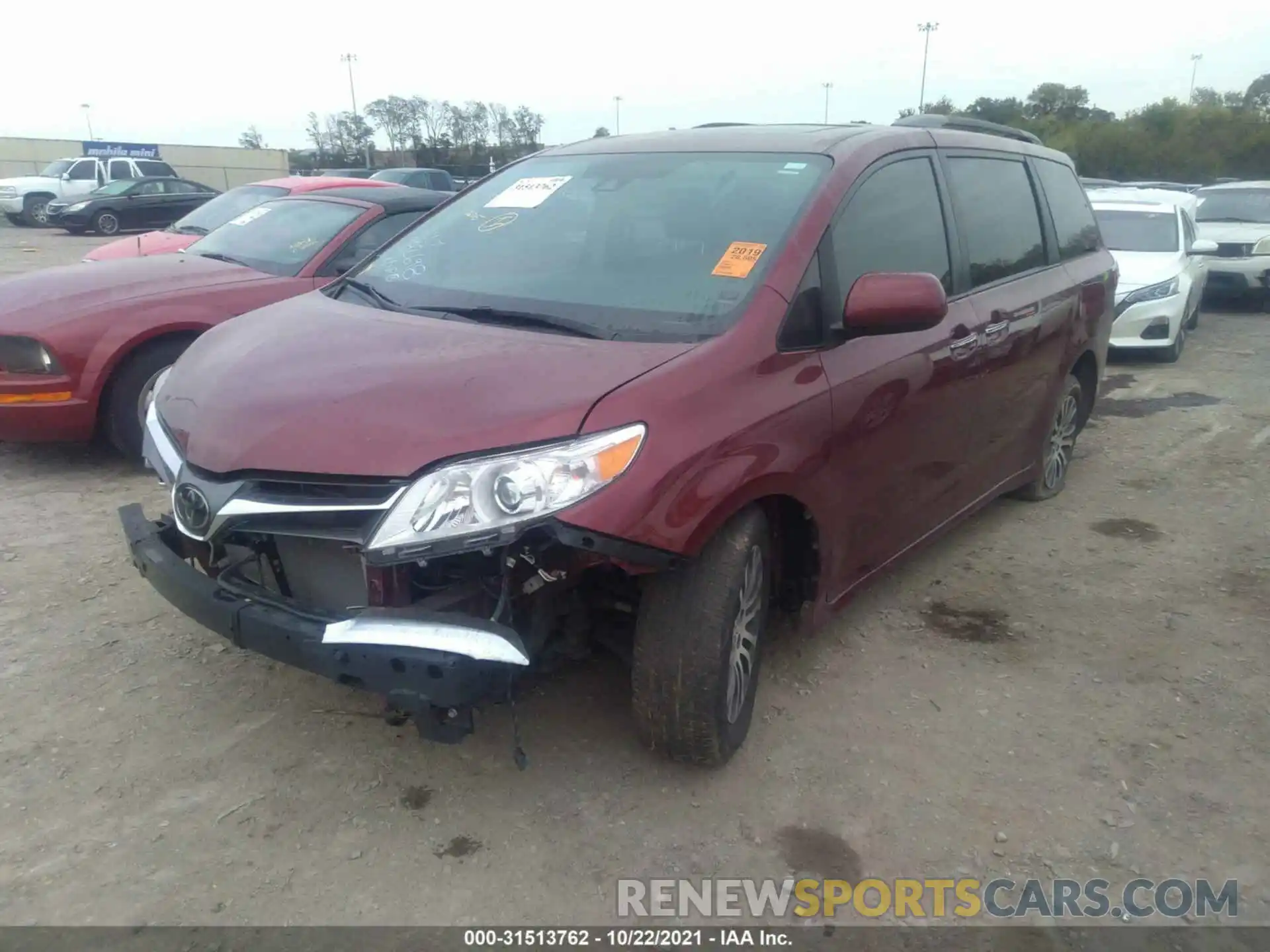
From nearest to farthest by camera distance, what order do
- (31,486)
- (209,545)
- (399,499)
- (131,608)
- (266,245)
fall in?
(399,499) → (209,545) → (131,608) → (31,486) → (266,245)

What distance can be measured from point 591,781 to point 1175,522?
12.2 ft

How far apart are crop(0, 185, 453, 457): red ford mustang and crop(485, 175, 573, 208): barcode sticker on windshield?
162cm

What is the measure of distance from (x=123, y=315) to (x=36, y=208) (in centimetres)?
2497

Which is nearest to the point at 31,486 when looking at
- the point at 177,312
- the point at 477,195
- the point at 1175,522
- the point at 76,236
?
the point at 177,312

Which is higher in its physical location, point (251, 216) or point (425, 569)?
point (251, 216)

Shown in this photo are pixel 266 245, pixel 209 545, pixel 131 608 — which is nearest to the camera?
pixel 209 545

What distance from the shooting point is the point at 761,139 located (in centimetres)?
A: 357

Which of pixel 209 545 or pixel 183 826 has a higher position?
pixel 209 545

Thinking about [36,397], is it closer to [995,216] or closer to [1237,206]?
[995,216]

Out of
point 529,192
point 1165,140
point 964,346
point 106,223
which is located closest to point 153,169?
point 106,223

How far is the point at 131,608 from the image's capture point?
3.82 meters

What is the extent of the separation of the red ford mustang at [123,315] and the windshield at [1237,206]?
12062 millimetres

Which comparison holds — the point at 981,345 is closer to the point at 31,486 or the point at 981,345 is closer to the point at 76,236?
the point at 31,486

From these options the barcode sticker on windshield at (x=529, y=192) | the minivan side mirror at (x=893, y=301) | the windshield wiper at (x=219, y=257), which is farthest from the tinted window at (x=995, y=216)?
the windshield wiper at (x=219, y=257)
